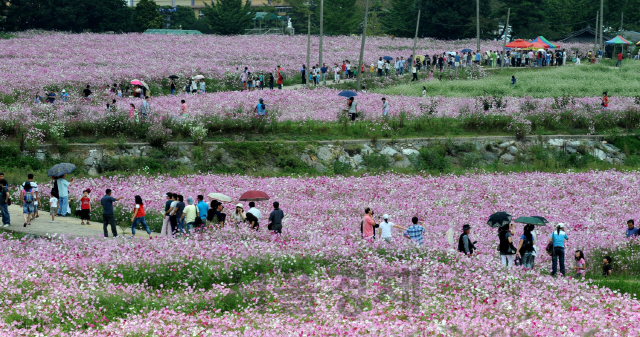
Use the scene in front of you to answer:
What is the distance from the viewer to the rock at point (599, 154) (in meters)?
32.7

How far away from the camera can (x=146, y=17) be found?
91625mm

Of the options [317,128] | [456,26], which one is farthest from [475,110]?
[456,26]

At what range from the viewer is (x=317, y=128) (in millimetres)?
32438

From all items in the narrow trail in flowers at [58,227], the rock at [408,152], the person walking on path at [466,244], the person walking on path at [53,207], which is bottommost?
the narrow trail in flowers at [58,227]

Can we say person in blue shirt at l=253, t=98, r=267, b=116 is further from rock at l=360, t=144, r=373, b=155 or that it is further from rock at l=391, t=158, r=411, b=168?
rock at l=391, t=158, r=411, b=168

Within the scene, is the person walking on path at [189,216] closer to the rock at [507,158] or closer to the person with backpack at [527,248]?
the person with backpack at [527,248]

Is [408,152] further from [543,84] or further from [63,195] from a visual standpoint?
[543,84]

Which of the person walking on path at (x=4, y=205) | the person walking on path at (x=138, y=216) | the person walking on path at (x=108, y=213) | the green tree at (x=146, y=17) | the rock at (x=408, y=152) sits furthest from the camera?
the green tree at (x=146, y=17)

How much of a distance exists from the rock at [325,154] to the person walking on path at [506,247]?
14.3 meters

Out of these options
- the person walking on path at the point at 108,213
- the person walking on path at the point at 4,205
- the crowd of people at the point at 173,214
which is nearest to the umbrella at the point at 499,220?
the crowd of people at the point at 173,214

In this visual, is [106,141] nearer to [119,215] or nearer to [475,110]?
[119,215]

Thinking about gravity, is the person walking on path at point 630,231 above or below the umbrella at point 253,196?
below

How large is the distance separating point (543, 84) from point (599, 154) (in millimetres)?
18935

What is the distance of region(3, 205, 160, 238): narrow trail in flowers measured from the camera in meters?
19.2
